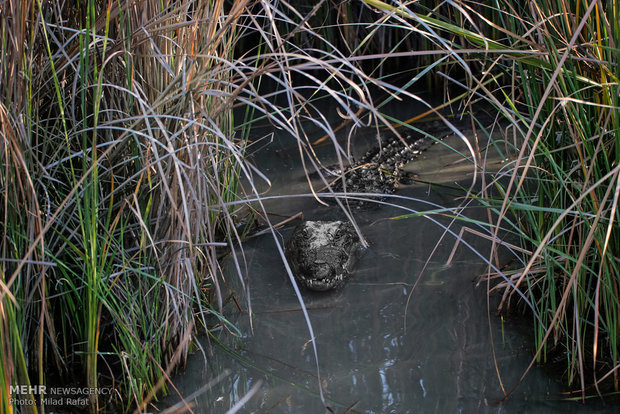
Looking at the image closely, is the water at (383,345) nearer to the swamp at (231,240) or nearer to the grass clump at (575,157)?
the swamp at (231,240)

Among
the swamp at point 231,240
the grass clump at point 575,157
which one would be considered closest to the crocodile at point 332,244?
the swamp at point 231,240

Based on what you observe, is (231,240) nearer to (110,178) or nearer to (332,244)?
(110,178)

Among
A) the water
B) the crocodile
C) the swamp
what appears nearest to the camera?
the swamp

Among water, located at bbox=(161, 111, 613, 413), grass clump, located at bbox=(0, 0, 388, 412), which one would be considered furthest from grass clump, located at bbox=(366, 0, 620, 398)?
grass clump, located at bbox=(0, 0, 388, 412)

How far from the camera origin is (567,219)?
2113mm

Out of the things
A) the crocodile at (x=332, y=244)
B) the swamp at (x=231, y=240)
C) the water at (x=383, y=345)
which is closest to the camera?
the swamp at (x=231, y=240)

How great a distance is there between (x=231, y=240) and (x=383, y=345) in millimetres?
686

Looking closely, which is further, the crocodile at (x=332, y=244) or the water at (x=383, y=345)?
the crocodile at (x=332, y=244)

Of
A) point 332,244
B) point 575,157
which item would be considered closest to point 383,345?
point 332,244

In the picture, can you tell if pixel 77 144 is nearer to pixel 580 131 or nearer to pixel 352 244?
pixel 352 244

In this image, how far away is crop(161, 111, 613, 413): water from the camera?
2.09 metres

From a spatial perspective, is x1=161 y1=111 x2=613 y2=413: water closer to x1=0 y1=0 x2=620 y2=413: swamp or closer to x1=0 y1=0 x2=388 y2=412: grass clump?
x1=0 y1=0 x2=620 y2=413: swamp

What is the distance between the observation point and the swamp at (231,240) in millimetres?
1768

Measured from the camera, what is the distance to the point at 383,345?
2342mm
